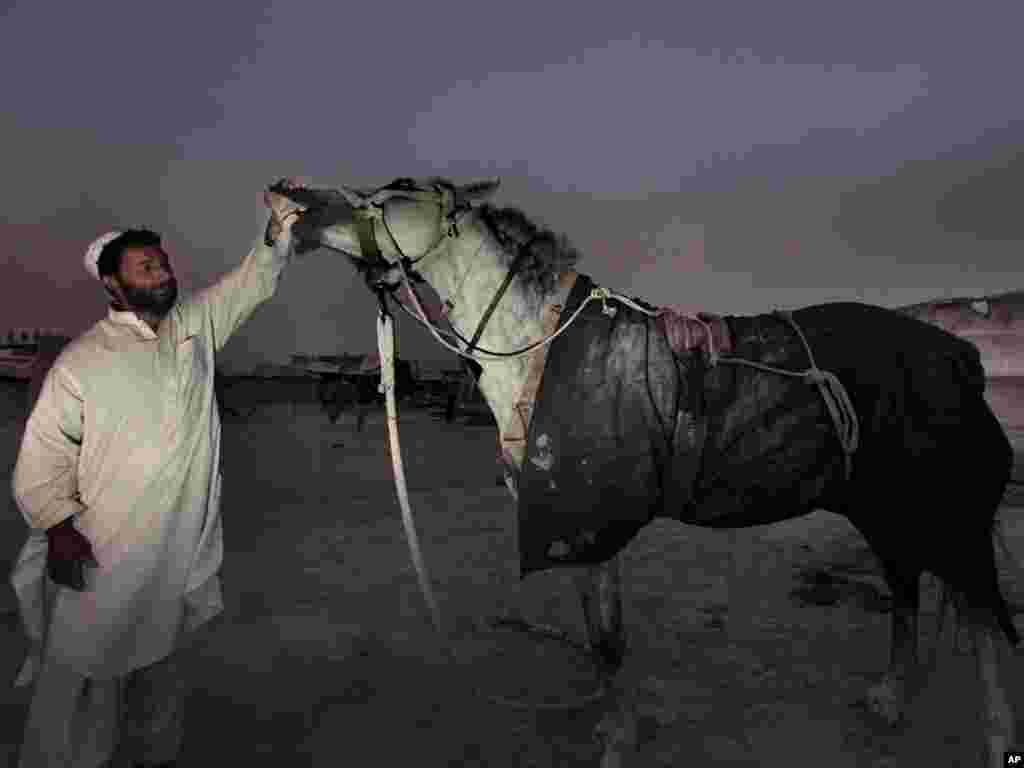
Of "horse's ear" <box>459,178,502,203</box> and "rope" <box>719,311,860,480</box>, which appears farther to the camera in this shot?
"rope" <box>719,311,860,480</box>

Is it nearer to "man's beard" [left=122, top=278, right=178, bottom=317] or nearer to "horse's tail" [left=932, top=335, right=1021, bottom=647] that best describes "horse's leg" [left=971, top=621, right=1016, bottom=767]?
"horse's tail" [left=932, top=335, right=1021, bottom=647]

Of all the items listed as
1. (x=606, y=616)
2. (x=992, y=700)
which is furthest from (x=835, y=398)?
(x=992, y=700)

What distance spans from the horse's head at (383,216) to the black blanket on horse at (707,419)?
60 cm

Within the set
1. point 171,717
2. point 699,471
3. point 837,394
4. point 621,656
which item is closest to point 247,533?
point 171,717

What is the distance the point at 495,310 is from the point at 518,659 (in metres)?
2.15

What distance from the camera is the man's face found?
2.20 m

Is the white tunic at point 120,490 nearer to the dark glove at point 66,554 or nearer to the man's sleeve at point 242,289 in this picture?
the dark glove at point 66,554

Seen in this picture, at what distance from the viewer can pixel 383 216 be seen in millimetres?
2201

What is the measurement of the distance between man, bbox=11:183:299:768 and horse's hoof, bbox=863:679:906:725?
10.0ft

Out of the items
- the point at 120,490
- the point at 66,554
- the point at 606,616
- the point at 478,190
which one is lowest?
the point at 606,616

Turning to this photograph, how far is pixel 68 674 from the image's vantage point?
2080 mm

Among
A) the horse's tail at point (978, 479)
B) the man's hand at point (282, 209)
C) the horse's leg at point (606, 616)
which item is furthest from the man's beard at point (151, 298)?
the horse's tail at point (978, 479)

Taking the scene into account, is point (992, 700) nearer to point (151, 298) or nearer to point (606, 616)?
point (606, 616)

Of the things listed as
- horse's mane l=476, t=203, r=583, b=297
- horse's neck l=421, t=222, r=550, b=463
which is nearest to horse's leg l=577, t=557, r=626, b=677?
horse's neck l=421, t=222, r=550, b=463
